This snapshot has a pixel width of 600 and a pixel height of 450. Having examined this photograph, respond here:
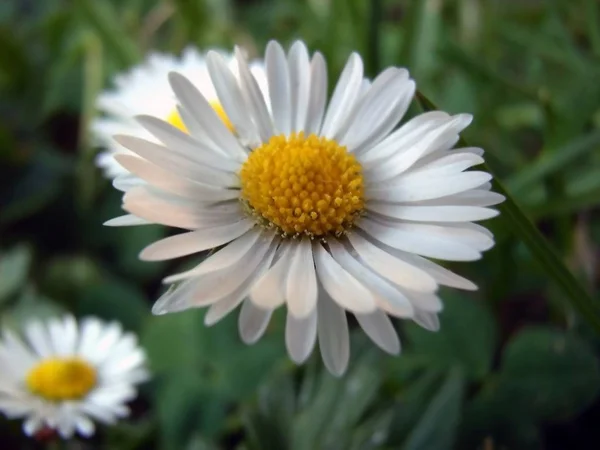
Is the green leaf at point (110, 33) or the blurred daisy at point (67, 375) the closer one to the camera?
the blurred daisy at point (67, 375)

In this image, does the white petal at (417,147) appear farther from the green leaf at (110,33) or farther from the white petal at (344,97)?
the green leaf at (110,33)

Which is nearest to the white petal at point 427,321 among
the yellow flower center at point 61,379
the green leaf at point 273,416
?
the green leaf at point 273,416

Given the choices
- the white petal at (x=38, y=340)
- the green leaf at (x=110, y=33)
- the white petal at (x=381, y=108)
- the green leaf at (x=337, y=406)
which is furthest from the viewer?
the green leaf at (x=110, y=33)

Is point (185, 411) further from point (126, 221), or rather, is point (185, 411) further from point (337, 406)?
point (126, 221)

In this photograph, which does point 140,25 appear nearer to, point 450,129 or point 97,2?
point 97,2

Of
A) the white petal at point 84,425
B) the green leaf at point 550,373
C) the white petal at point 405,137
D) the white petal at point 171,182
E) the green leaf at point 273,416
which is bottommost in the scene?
the green leaf at point 550,373

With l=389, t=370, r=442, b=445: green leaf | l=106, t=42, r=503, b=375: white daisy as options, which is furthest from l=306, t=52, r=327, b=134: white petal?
l=389, t=370, r=442, b=445: green leaf
